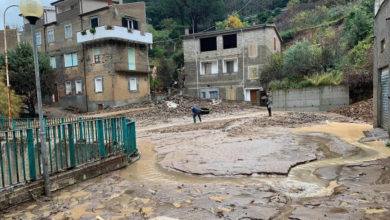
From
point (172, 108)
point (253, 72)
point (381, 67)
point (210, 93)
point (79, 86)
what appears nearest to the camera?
point (381, 67)

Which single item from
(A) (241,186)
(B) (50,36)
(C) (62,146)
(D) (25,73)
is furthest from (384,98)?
(B) (50,36)

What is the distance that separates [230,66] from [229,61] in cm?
63

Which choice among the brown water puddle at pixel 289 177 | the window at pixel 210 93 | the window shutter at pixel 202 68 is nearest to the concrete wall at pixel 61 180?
the brown water puddle at pixel 289 177

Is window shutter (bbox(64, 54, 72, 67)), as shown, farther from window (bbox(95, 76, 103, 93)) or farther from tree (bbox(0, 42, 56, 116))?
tree (bbox(0, 42, 56, 116))

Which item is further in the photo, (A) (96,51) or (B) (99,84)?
(B) (99,84)

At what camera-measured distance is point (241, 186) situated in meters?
5.82

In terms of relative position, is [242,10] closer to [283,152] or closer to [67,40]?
[67,40]

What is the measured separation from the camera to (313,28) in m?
43.2

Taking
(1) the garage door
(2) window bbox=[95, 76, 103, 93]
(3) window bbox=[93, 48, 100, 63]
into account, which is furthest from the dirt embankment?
(1) the garage door

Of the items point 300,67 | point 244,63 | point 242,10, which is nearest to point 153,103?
point 244,63

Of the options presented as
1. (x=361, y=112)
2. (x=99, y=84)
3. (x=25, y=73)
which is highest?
(x=25, y=73)

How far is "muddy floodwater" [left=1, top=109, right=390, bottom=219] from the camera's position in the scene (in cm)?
454

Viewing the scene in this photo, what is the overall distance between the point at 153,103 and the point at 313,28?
1101 inches

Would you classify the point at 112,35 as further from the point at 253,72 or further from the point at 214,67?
the point at 253,72
